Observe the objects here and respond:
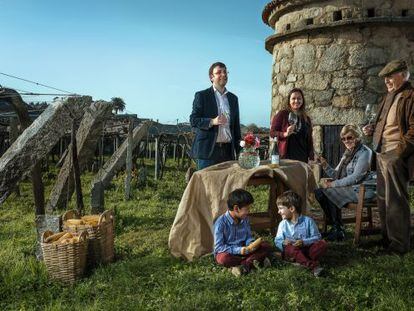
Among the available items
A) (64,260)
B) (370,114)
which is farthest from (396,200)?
(370,114)

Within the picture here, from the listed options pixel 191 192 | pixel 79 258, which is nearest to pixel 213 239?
pixel 191 192

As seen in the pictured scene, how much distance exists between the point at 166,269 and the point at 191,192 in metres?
0.76

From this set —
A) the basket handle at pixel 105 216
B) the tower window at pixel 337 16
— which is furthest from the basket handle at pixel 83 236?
the tower window at pixel 337 16

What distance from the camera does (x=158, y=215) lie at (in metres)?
6.96

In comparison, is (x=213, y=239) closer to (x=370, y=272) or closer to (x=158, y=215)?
(x=370, y=272)

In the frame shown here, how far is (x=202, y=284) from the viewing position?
3803mm

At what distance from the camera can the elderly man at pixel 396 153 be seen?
14.7 ft

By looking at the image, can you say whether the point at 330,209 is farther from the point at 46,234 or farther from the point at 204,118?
the point at 46,234

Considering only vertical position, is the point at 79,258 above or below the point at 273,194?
below

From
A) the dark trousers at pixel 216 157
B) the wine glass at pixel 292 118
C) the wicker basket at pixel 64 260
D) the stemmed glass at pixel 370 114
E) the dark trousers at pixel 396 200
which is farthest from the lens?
the stemmed glass at pixel 370 114

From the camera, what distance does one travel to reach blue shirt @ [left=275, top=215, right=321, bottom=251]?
13.9 ft

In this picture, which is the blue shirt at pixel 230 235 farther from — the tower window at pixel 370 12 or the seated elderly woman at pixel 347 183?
the tower window at pixel 370 12

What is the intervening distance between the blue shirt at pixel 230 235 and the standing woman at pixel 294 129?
1.52 meters

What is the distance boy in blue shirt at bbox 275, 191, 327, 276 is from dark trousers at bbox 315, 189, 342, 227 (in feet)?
3.26
